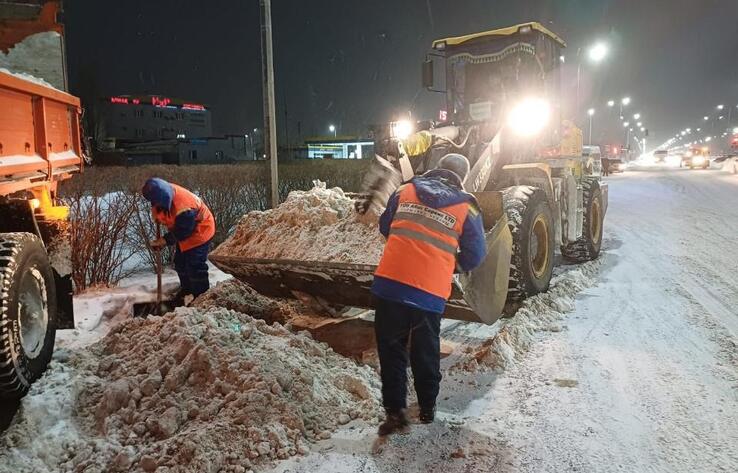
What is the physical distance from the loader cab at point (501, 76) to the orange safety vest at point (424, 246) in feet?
12.6

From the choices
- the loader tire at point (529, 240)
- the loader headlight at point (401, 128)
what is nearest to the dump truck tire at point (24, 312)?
the loader tire at point (529, 240)

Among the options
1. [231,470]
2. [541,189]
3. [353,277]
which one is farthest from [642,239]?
[231,470]

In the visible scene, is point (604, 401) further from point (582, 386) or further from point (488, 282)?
point (488, 282)

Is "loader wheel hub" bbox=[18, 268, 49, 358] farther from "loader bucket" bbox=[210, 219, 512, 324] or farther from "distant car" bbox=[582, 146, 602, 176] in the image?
"distant car" bbox=[582, 146, 602, 176]

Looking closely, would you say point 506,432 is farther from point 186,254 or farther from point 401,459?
point 186,254

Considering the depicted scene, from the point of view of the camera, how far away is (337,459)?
10.6 feet

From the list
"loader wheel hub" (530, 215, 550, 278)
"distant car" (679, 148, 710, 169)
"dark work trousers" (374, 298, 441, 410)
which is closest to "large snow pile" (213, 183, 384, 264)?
"dark work trousers" (374, 298, 441, 410)

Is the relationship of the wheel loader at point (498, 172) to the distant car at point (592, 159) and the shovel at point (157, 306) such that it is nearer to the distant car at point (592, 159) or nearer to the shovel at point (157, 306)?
the distant car at point (592, 159)

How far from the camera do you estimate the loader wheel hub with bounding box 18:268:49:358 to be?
3764 mm

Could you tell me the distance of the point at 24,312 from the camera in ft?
12.5

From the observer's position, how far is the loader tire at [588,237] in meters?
8.50

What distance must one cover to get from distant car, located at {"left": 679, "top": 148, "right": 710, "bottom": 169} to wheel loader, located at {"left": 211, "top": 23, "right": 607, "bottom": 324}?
33755 mm

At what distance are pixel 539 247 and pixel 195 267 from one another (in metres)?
3.79

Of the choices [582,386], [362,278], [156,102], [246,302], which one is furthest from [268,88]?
[156,102]
